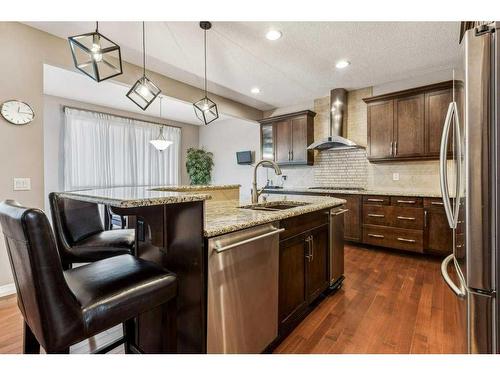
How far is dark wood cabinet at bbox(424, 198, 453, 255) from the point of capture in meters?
3.19

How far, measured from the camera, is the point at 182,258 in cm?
126

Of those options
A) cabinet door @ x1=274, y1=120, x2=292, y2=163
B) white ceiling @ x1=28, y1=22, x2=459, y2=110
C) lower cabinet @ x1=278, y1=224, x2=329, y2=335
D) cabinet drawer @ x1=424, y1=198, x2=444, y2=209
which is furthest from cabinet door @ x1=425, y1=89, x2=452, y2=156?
lower cabinet @ x1=278, y1=224, x2=329, y2=335

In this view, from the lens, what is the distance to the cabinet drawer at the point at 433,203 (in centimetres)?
321

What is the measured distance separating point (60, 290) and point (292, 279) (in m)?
1.36

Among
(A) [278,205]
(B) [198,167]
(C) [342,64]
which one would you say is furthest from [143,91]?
(B) [198,167]

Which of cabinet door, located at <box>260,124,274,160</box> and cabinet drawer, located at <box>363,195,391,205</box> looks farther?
cabinet door, located at <box>260,124,274,160</box>

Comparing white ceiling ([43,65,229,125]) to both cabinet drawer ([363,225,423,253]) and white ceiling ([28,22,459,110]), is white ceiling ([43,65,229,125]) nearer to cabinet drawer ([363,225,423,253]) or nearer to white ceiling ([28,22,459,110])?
white ceiling ([28,22,459,110])

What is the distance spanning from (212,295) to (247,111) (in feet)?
15.9

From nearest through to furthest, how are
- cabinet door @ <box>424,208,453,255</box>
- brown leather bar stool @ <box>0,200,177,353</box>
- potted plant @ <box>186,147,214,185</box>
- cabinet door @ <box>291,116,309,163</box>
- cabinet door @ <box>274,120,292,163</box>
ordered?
brown leather bar stool @ <box>0,200,177,353</box>
cabinet door @ <box>424,208,453,255</box>
cabinet door @ <box>291,116,309,163</box>
cabinet door @ <box>274,120,292,163</box>
potted plant @ <box>186,147,214,185</box>

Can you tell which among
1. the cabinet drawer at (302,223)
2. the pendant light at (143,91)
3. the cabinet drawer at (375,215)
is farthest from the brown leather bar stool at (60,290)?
the cabinet drawer at (375,215)

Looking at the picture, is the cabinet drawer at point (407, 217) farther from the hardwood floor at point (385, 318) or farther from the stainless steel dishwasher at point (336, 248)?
the stainless steel dishwasher at point (336, 248)

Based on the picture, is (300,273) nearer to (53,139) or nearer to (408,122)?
(408,122)

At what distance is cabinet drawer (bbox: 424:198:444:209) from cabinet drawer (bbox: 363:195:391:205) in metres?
0.45

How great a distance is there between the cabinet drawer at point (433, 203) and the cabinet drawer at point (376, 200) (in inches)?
17.6
